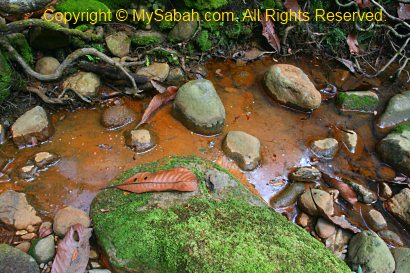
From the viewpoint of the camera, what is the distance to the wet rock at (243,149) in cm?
361

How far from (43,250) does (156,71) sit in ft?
7.37

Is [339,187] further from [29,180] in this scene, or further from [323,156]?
[29,180]

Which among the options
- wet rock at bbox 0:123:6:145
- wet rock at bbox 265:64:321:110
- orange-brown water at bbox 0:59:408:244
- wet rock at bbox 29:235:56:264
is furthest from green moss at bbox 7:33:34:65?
wet rock at bbox 265:64:321:110

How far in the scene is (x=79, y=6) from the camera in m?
3.87

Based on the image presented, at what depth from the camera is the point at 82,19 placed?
3922mm

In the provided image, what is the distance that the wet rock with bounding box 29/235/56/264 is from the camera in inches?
103

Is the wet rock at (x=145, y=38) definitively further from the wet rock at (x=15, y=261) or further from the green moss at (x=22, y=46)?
the wet rock at (x=15, y=261)

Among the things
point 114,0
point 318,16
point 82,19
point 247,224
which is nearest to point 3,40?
point 82,19

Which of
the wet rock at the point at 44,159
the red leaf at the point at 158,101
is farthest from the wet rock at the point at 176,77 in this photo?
the wet rock at the point at 44,159

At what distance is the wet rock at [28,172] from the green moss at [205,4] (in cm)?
241

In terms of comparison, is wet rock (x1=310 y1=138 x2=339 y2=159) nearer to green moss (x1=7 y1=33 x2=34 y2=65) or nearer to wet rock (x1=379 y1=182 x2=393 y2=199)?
wet rock (x1=379 y1=182 x2=393 y2=199)

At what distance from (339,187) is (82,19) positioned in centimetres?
310

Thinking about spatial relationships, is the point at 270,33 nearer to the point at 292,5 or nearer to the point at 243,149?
the point at 292,5

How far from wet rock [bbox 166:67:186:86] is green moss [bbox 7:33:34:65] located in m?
1.42
